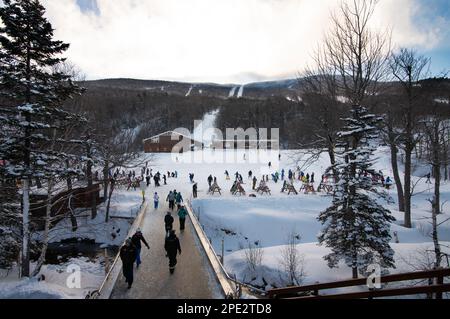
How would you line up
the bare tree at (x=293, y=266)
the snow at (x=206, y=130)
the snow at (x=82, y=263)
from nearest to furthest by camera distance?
the snow at (x=82, y=263) < the bare tree at (x=293, y=266) < the snow at (x=206, y=130)

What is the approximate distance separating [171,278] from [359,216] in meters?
6.87

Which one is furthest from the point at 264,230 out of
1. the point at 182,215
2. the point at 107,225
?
the point at 107,225

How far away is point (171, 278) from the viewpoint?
29.8 feet

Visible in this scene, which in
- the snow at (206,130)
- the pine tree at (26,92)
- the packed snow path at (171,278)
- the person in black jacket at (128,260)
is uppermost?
the snow at (206,130)

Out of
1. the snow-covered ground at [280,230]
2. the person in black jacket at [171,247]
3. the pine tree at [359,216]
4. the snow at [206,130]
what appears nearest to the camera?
the person in black jacket at [171,247]

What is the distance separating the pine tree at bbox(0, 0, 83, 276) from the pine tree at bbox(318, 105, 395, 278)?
32.0 feet

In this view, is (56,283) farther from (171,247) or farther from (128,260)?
(171,247)

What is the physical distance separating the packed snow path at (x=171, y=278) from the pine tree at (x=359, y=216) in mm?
4838

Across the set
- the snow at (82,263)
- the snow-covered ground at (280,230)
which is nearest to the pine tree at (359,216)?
the snow-covered ground at (280,230)

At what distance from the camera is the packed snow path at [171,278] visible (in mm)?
8055

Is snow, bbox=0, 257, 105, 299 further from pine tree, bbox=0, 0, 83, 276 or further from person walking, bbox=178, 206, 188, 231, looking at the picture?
person walking, bbox=178, 206, 188, 231

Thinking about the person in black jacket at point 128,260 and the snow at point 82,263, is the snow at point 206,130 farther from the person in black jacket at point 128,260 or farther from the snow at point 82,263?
the person in black jacket at point 128,260

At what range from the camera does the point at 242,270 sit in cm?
1412
